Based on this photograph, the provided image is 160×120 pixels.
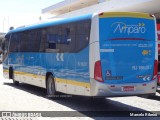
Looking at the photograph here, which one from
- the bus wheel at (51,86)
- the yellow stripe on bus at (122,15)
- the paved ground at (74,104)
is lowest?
the paved ground at (74,104)

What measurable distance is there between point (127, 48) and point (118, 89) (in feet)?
4.19

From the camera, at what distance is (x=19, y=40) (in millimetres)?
18984

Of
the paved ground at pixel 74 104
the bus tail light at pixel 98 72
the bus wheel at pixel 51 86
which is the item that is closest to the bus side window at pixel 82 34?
the bus tail light at pixel 98 72

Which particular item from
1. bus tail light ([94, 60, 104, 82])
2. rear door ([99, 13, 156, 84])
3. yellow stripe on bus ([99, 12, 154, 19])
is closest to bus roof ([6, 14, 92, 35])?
yellow stripe on bus ([99, 12, 154, 19])

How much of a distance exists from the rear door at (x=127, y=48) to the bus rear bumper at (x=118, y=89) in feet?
0.41

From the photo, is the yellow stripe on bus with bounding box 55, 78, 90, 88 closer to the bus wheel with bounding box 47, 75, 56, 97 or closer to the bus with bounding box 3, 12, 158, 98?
the bus with bounding box 3, 12, 158, 98

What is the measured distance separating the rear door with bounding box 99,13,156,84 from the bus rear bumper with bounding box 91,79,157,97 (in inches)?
4.9

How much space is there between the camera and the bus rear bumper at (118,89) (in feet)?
36.4

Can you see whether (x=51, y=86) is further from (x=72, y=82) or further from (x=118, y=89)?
(x=118, y=89)

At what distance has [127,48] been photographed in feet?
37.8

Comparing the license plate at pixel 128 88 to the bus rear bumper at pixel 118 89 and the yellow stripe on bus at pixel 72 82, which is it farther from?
the yellow stripe on bus at pixel 72 82

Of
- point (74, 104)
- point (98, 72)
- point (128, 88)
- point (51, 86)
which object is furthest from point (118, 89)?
point (51, 86)

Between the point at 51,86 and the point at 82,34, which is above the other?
the point at 82,34

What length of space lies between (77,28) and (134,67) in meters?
2.38
